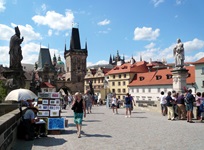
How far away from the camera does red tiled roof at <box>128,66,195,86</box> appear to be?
5620cm

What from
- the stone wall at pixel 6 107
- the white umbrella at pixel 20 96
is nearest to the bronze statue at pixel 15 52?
the stone wall at pixel 6 107

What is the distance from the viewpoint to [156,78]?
210 feet

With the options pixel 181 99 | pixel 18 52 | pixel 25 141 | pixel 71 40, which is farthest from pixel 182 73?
pixel 71 40

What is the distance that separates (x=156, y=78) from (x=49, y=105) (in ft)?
179

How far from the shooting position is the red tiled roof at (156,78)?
56.2m

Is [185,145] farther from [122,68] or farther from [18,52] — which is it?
[122,68]

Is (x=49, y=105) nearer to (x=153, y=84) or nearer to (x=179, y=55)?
(x=179, y=55)

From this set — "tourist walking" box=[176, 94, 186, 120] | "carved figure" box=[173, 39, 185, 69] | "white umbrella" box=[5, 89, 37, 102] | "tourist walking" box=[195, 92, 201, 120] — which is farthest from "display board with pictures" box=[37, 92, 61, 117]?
"carved figure" box=[173, 39, 185, 69]

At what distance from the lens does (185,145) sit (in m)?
8.01

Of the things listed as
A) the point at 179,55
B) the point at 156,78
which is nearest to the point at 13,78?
the point at 179,55

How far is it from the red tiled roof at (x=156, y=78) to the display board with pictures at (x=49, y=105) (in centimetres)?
4674

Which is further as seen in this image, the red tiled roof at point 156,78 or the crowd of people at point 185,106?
the red tiled roof at point 156,78

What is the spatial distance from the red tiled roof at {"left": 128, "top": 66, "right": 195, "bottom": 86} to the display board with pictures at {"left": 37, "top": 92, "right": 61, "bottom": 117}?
46736 mm

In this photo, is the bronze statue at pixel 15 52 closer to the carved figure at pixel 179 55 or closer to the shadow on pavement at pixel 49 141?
the shadow on pavement at pixel 49 141
